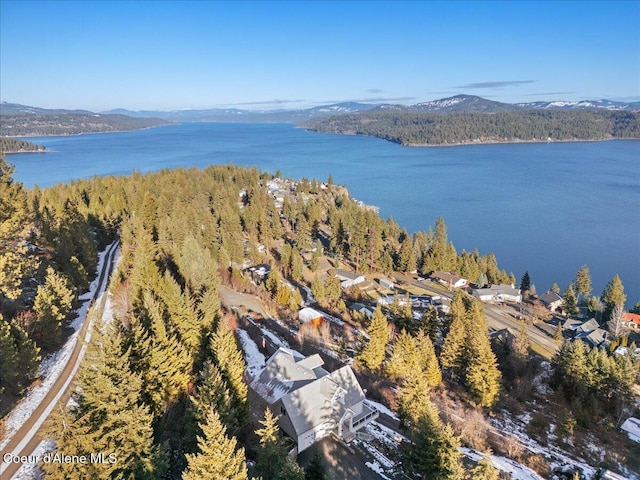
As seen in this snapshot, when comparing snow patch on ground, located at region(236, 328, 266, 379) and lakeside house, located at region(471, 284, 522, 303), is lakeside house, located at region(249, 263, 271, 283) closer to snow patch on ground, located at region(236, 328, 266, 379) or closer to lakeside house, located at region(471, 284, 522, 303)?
snow patch on ground, located at region(236, 328, 266, 379)

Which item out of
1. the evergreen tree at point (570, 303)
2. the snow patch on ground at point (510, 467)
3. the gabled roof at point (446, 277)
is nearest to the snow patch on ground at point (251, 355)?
the snow patch on ground at point (510, 467)

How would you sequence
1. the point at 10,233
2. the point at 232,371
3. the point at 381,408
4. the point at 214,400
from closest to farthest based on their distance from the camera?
the point at 214,400 → the point at 232,371 → the point at 10,233 → the point at 381,408

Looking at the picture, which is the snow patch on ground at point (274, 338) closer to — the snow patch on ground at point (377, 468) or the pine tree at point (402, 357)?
the pine tree at point (402, 357)

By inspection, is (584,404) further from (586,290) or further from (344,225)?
(344,225)

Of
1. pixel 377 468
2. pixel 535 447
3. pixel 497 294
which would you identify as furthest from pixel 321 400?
pixel 497 294

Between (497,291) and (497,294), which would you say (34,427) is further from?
(497,291)

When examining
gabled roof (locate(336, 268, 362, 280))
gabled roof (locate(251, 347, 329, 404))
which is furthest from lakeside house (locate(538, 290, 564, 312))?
gabled roof (locate(251, 347, 329, 404))

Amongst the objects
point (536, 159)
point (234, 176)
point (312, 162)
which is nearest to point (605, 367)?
point (234, 176)
